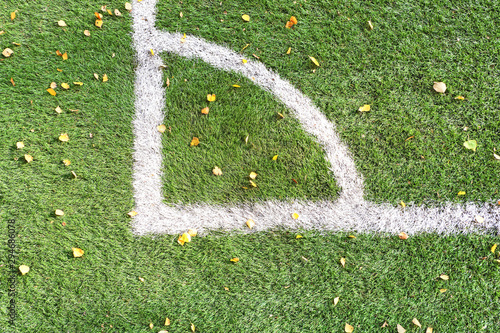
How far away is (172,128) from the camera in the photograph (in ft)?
9.00

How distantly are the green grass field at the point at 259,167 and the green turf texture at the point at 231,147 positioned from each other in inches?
0.8

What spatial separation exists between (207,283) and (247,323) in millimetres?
483

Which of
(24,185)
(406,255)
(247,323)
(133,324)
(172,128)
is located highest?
(172,128)

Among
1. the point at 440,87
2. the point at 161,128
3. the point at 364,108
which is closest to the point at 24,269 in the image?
the point at 161,128

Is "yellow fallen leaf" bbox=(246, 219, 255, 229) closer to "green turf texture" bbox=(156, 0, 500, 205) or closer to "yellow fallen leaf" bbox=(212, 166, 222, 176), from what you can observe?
"yellow fallen leaf" bbox=(212, 166, 222, 176)

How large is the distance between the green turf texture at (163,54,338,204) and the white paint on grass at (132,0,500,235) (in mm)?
74

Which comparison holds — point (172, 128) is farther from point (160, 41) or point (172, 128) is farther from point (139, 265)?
point (139, 265)

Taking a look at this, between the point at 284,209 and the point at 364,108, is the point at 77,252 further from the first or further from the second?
the point at 364,108

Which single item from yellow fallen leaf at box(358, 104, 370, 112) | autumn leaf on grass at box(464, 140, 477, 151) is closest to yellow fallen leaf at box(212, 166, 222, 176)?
yellow fallen leaf at box(358, 104, 370, 112)

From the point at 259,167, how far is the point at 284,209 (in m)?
0.44

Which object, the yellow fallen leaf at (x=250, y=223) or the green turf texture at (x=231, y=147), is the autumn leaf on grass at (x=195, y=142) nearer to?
the green turf texture at (x=231, y=147)

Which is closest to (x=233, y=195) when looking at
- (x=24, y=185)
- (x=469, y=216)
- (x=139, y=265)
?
(x=139, y=265)

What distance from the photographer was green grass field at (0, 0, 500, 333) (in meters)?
2.58

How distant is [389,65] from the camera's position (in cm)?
287
